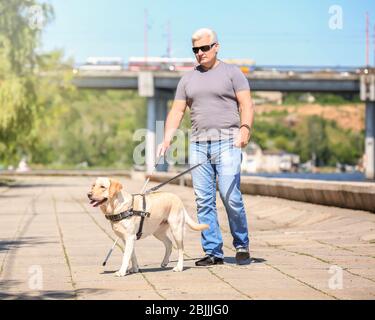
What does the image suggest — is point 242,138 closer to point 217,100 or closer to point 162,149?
point 217,100

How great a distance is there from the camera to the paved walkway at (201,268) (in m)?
9.34

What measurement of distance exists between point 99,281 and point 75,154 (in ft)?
536

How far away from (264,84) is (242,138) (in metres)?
81.2

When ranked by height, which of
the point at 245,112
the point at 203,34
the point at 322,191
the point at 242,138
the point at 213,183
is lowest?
the point at 322,191

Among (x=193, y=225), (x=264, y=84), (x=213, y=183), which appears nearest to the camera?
(x=193, y=225)

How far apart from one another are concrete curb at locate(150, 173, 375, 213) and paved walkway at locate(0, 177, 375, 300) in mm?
287

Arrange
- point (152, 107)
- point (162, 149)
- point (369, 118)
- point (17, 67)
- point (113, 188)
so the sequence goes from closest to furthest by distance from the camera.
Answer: point (113, 188), point (162, 149), point (17, 67), point (152, 107), point (369, 118)

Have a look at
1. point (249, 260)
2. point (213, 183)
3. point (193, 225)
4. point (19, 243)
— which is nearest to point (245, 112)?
point (213, 183)

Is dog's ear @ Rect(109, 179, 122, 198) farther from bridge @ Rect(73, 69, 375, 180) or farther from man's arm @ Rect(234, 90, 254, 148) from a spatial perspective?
bridge @ Rect(73, 69, 375, 180)

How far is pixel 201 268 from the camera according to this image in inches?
448

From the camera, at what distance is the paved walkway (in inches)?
368

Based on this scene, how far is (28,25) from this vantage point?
2055 inches
